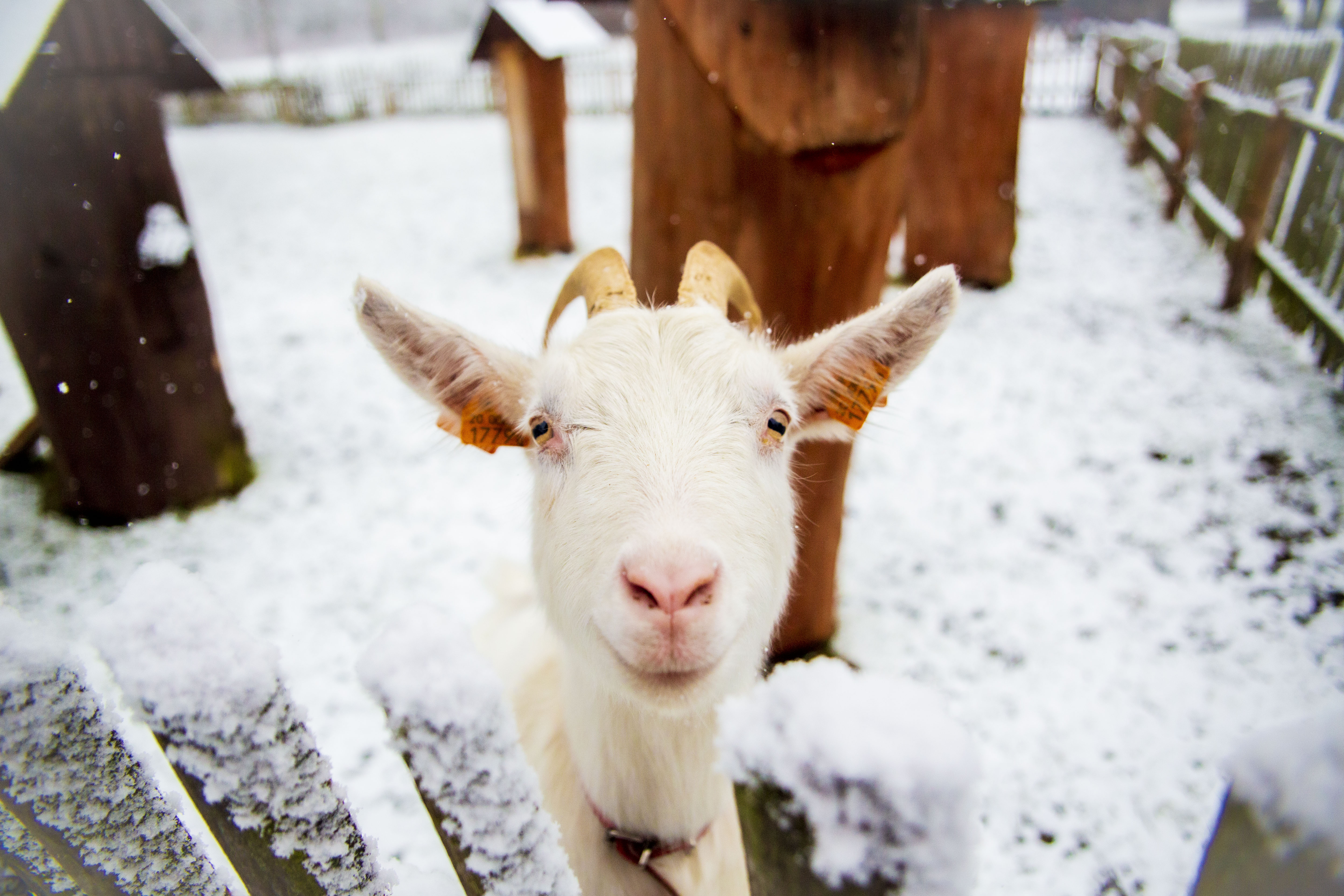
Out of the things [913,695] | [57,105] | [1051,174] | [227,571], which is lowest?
[227,571]

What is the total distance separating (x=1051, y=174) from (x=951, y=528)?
9825 mm

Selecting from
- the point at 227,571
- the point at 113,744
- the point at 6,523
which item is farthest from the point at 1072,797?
the point at 6,523

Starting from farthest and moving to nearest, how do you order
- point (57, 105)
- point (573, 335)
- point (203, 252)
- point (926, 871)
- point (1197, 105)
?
point (203, 252)
point (1197, 105)
point (57, 105)
point (573, 335)
point (926, 871)

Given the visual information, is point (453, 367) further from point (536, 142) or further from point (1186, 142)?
point (1186, 142)

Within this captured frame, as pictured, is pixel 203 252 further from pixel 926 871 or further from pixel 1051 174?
pixel 1051 174

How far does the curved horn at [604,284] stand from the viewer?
1964 millimetres

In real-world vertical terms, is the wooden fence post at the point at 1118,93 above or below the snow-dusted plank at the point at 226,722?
above

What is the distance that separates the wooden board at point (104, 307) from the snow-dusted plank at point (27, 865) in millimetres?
3797

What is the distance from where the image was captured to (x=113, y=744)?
97 cm

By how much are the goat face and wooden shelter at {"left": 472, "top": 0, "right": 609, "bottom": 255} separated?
7.35 metres

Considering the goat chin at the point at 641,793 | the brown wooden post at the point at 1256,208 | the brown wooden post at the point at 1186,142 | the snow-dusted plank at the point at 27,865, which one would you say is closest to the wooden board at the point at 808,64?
the goat chin at the point at 641,793

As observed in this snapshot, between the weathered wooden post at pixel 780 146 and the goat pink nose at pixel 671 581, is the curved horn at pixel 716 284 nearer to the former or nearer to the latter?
the weathered wooden post at pixel 780 146

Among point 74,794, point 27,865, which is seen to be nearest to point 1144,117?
point 74,794

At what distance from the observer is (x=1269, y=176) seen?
5.69 meters
